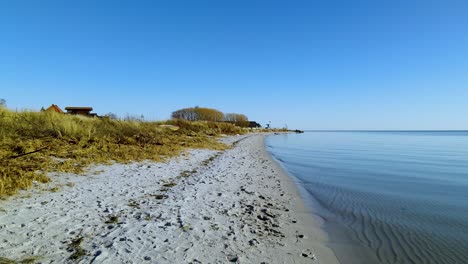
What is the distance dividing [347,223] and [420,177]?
7075mm

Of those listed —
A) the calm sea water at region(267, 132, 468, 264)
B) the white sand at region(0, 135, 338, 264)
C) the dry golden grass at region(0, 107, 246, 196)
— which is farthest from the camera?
the dry golden grass at region(0, 107, 246, 196)

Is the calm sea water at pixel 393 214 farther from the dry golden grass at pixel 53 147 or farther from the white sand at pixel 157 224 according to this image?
the dry golden grass at pixel 53 147

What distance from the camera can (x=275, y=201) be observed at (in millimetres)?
6395

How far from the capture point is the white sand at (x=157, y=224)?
3342 millimetres

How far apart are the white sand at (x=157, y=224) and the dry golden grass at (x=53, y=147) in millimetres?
709

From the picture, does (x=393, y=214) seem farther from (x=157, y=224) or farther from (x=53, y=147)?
(x=53, y=147)

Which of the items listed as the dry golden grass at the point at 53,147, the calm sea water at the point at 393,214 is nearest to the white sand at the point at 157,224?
the calm sea water at the point at 393,214

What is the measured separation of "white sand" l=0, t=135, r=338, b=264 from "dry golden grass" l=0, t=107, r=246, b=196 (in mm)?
709

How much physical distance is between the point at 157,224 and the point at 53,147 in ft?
24.1

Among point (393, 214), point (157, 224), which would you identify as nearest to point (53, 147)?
point (157, 224)

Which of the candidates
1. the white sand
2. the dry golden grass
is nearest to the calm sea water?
the white sand

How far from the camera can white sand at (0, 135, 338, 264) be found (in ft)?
11.0

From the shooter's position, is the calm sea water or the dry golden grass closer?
the calm sea water

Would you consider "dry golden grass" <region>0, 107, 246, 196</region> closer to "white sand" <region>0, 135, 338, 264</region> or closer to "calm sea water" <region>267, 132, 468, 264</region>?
"white sand" <region>0, 135, 338, 264</region>
